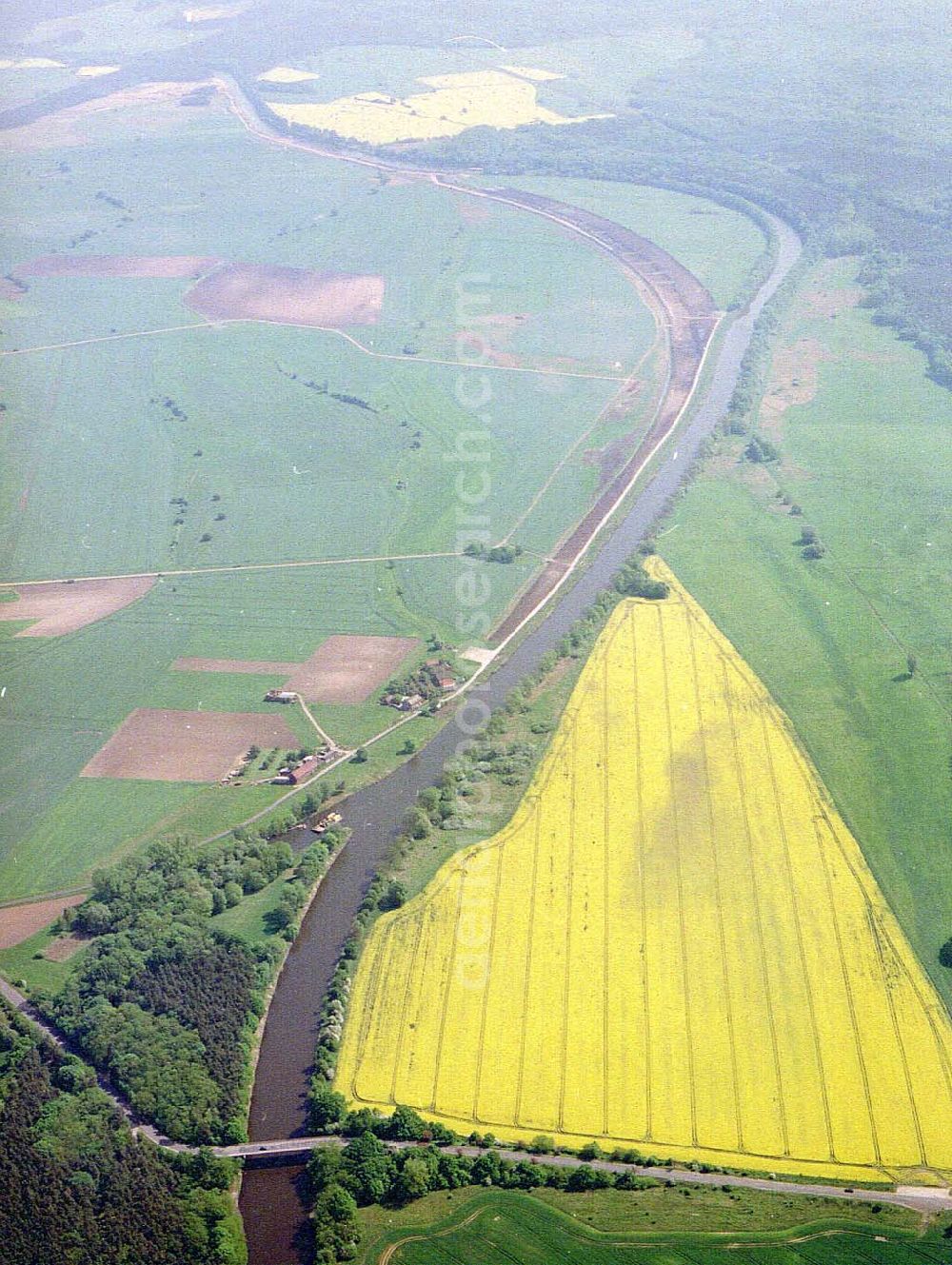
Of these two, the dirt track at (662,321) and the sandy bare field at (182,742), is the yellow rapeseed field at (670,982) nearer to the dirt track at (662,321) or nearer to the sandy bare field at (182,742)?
the sandy bare field at (182,742)

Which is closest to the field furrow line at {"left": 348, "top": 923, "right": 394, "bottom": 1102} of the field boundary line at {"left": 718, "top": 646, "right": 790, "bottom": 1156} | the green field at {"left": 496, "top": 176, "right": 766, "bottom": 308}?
the field boundary line at {"left": 718, "top": 646, "right": 790, "bottom": 1156}

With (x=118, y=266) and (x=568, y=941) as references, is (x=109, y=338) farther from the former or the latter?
(x=568, y=941)

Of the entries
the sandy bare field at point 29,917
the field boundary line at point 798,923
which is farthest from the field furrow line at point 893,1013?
the sandy bare field at point 29,917

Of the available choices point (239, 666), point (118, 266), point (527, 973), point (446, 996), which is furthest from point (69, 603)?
point (118, 266)

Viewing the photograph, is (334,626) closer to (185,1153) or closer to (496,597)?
(496,597)

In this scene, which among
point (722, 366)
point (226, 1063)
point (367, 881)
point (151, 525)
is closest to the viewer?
point (226, 1063)

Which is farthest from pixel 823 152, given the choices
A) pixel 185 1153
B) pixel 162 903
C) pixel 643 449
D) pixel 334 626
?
pixel 185 1153
